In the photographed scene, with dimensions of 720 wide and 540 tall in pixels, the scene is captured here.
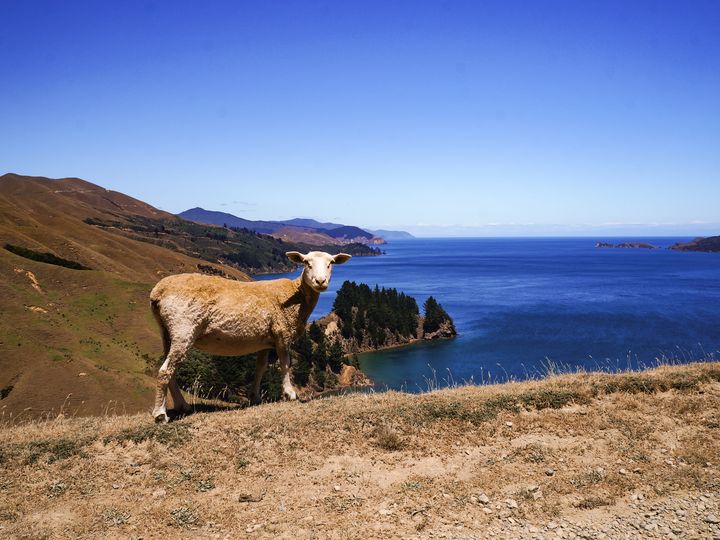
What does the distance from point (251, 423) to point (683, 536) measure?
6542 mm

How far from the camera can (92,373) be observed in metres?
35.2

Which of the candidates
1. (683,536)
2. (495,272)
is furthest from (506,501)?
(495,272)

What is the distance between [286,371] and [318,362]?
196 feet

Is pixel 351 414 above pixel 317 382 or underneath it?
above

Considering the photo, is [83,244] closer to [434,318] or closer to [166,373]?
[434,318]

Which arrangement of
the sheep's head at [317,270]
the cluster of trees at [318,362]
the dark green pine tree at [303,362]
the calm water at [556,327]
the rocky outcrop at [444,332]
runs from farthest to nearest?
the rocky outcrop at [444,332] < the cluster of trees at [318,362] < the dark green pine tree at [303,362] < the calm water at [556,327] < the sheep's head at [317,270]

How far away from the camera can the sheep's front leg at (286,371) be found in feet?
33.4

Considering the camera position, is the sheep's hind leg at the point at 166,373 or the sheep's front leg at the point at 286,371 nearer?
the sheep's hind leg at the point at 166,373

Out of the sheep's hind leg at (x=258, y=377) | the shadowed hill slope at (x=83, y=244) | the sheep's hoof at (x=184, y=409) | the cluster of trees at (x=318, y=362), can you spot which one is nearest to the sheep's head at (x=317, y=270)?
the sheep's hind leg at (x=258, y=377)

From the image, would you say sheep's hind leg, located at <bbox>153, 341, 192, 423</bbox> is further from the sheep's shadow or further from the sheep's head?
the sheep's head

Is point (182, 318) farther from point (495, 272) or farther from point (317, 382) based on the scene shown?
point (495, 272)

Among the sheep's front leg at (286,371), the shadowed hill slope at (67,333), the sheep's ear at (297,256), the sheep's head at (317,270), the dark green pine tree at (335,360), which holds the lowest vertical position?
the dark green pine tree at (335,360)

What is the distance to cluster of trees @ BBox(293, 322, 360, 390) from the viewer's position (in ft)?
209

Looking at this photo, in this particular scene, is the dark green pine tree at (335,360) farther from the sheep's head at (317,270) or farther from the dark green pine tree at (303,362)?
the sheep's head at (317,270)
